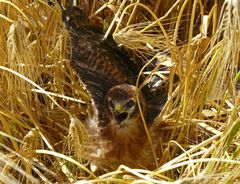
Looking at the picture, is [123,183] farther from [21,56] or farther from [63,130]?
[63,130]

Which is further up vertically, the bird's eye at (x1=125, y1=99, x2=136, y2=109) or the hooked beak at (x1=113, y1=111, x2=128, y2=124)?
the bird's eye at (x1=125, y1=99, x2=136, y2=109)

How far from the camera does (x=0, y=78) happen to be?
1837 mm

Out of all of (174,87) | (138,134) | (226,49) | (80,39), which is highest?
(226,49)

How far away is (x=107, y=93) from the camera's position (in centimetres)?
187

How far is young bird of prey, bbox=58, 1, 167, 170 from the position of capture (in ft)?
6.03

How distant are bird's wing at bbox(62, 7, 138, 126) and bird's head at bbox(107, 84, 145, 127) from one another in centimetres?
5

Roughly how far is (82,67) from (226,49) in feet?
2.52

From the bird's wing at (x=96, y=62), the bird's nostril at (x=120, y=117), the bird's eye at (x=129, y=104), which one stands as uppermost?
the bird's wing at (x=96, y=62)

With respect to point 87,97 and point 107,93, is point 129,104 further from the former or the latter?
point 87,97

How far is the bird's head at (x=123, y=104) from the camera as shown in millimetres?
1797

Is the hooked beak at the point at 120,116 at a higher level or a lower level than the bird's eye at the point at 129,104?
lower

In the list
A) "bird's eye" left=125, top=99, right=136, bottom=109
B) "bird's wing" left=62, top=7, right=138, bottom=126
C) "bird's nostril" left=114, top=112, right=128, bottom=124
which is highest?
"bird's wing" left=62, top=7, right=138, bottom=126

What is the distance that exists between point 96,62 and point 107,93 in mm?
105

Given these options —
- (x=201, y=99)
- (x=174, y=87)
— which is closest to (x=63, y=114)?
(x=174, y=87)
